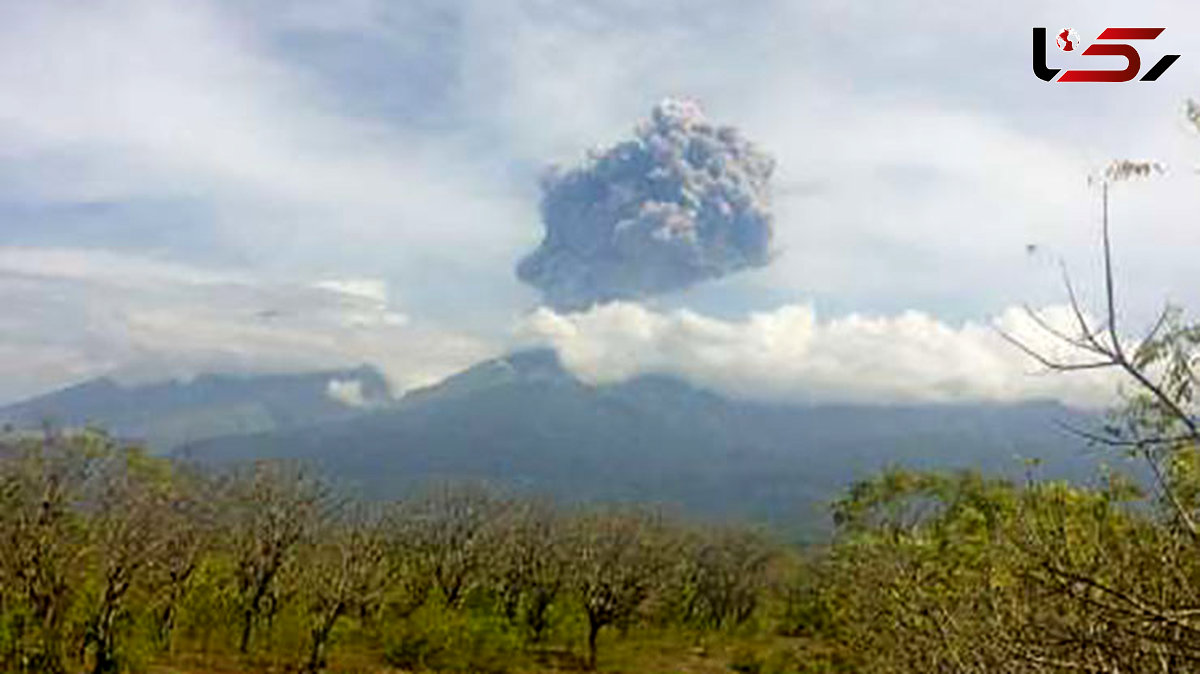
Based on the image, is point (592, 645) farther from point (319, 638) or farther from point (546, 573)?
point (319, 638)

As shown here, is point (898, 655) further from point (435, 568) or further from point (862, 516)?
point (435, 568)

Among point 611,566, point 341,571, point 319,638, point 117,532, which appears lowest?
point 319,638

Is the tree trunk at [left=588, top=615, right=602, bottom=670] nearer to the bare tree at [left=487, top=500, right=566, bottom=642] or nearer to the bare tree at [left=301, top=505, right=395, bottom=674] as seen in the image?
the bare tree at [left=487, top=500, right=566, bottom=642]

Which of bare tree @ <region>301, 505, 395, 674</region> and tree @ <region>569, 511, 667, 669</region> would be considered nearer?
bare tree @ <region>301, 505, 395, 674</region>

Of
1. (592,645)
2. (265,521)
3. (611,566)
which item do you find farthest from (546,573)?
(265,521)

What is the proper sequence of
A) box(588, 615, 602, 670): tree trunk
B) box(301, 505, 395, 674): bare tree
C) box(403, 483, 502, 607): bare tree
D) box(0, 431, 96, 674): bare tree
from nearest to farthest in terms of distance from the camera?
1. box(0, 431, 96, 674): bare tree
2. box(301, 505, 395, 674): bare tree
3. box(588, 615, 602, 670): tree trunk
4. box(403, 483, 502, 607): bare tree

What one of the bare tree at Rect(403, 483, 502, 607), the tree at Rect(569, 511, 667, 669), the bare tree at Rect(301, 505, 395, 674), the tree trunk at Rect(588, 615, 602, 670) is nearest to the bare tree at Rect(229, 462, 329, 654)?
the bare tree at Rect(301, 505, 395, 674)

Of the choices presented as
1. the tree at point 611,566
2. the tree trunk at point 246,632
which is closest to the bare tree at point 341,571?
the tree trunk at point 246,632

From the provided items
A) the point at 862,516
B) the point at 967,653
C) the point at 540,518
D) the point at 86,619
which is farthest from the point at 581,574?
the point at 967,653

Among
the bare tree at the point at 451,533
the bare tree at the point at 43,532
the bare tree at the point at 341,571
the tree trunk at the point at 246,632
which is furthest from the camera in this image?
the bare tree at the point at 451,533

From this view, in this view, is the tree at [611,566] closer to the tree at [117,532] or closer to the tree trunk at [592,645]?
the tree trunk at [592,645]

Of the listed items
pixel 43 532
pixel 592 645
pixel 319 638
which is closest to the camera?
pixel 43 532
